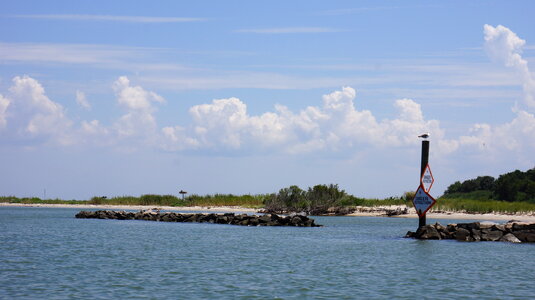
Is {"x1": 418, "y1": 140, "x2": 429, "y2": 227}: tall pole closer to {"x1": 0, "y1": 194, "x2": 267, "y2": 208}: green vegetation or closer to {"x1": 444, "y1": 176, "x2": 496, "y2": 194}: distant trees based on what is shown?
{"x1": 0, "y1": 194, "x2": 267, "y2": 208}: green vegetation

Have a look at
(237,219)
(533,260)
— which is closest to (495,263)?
(533,260)

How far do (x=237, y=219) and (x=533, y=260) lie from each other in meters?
33.3

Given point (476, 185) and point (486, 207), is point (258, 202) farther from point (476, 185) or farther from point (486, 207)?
point (476, 185)

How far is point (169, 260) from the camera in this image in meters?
30.9

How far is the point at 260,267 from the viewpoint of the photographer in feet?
93.0

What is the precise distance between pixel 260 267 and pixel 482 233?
61.3 ft

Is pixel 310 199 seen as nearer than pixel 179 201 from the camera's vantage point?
Yes

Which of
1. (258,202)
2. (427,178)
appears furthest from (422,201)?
(258,202)

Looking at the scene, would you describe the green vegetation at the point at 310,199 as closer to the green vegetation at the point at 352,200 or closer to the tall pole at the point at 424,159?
the green vegetation at the point at 352,200

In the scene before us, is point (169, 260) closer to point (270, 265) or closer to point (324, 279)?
point (270, 265)

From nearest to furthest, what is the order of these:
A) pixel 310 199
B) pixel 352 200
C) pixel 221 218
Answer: pixel 221 218, pixel 310 199, pixel 352 200

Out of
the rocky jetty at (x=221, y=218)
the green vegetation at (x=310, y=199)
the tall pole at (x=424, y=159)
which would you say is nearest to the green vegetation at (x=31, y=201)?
the rocky jetty at (x=221, y=218)

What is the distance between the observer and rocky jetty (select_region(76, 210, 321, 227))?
192 feet

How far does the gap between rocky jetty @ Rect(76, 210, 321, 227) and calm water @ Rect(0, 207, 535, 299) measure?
12855 millimetres
